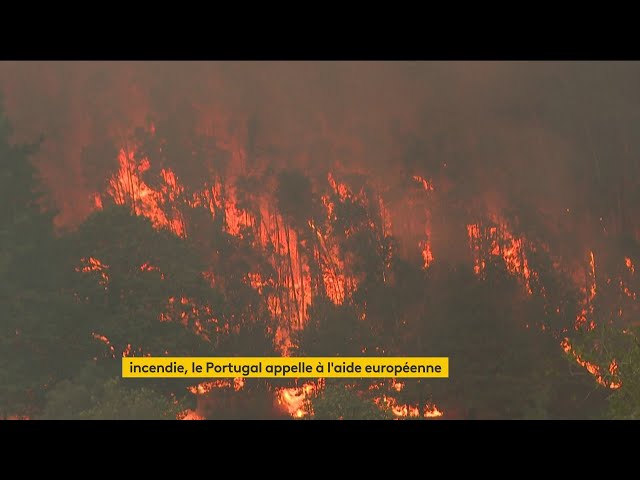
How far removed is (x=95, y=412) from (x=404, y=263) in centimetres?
1006

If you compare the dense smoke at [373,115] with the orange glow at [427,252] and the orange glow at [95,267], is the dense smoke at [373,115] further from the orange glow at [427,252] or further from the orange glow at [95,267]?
the orange glow at [95,267]

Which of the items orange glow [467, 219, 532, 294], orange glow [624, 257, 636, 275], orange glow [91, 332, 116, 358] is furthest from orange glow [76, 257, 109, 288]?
orange glow [624, 257, 636, 275]

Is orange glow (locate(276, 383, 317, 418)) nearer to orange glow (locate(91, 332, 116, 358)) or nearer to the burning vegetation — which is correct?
the burning vegetation

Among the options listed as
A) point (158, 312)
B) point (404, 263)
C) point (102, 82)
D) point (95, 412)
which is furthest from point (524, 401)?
point (102, 82)

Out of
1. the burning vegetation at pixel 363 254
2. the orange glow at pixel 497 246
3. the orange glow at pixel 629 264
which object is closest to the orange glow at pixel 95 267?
the burning vegetation at pixel 363 254

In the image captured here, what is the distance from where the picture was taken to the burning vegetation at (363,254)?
24.7 m

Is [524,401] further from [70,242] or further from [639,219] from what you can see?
[70,242]

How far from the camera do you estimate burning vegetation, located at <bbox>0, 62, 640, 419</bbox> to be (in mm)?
24688
